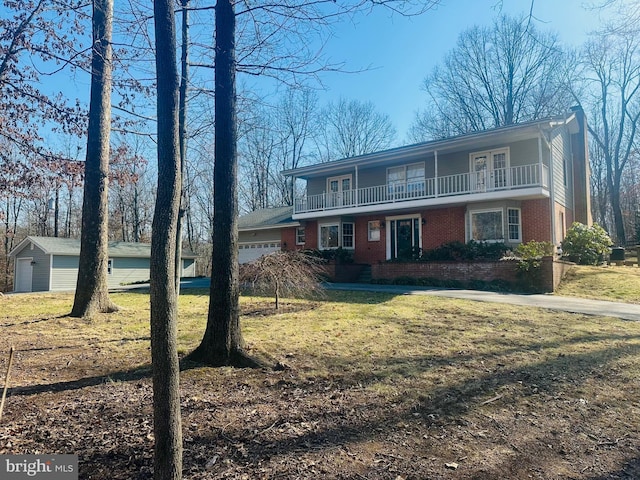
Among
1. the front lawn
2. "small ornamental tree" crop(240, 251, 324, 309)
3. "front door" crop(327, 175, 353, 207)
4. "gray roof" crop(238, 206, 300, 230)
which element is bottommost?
the front lawn

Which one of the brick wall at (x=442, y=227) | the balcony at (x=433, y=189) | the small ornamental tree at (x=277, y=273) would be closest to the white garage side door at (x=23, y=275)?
the balcony at (x=433, y=189)

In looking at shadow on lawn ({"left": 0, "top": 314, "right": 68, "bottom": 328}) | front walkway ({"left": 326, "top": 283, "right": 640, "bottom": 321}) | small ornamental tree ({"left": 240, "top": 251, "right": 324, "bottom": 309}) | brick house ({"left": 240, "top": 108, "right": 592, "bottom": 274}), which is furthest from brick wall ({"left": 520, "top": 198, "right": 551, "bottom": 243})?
shadow on lawn ({"left": 0, "top": 314, "right": 68, "bottom": 328})

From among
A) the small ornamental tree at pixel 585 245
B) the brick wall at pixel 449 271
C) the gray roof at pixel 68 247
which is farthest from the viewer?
the gray roof at pixel 68 247

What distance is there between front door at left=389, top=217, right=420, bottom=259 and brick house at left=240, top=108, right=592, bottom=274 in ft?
0.17

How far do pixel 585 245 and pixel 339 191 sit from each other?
11928 mm

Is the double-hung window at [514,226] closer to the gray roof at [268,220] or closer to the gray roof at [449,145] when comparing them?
the gray roof at [449,145]

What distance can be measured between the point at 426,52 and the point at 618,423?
18.7ft

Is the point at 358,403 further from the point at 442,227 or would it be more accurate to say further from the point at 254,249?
the point at 254,249

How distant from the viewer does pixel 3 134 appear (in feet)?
30.1

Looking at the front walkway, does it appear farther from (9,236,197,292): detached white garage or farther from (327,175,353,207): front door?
(9,236,197,292): detached white garage

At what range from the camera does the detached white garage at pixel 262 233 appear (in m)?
24.8

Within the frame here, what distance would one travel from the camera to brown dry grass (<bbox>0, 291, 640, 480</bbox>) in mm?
2996

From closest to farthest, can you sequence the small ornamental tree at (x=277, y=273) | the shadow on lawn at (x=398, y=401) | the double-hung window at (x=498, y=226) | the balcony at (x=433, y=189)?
the shadow on lawn at (x=398, y=401), the small ornamental tree at (x=277, y=273), the balcony at (x=433, y=189), the double-hung window at (x=498, y=226)

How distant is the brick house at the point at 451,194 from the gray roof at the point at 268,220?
0.66ft
